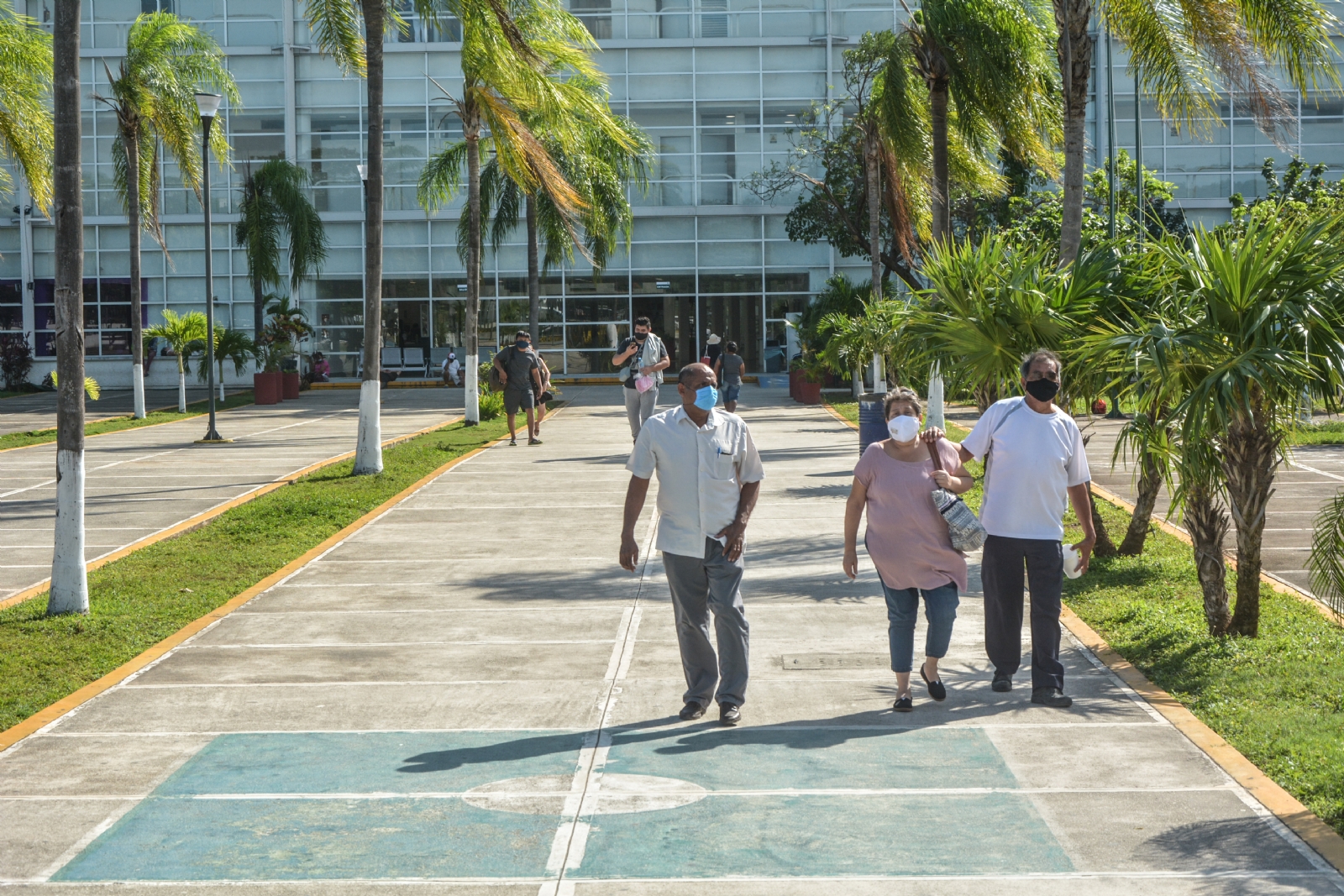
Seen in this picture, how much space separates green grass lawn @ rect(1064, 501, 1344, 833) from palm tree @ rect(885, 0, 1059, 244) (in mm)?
8605

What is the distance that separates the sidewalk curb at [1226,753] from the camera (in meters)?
5.35

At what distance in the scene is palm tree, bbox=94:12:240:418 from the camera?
92.1 feet

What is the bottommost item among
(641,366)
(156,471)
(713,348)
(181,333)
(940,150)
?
(156,471)

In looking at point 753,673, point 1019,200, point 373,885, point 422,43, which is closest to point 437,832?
point 373,885

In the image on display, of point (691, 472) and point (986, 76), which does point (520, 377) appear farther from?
point (691, 472)

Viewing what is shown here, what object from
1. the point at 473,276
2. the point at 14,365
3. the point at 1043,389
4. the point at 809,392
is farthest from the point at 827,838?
the point at 14,365

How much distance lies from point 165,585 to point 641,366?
27.8 feet

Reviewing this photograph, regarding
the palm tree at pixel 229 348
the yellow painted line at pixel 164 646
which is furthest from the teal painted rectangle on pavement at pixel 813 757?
the palm tree at pixel 229 348

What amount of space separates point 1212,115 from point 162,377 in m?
40.4

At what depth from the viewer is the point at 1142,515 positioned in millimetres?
11508

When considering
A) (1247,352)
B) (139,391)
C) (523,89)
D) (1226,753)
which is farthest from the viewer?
(139,391)

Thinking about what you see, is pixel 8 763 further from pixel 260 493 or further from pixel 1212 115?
pixel 1212 115

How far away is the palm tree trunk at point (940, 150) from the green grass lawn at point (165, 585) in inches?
312

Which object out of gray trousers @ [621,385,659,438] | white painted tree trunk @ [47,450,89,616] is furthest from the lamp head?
white painted tree trunk @ [47,450,89,616]
